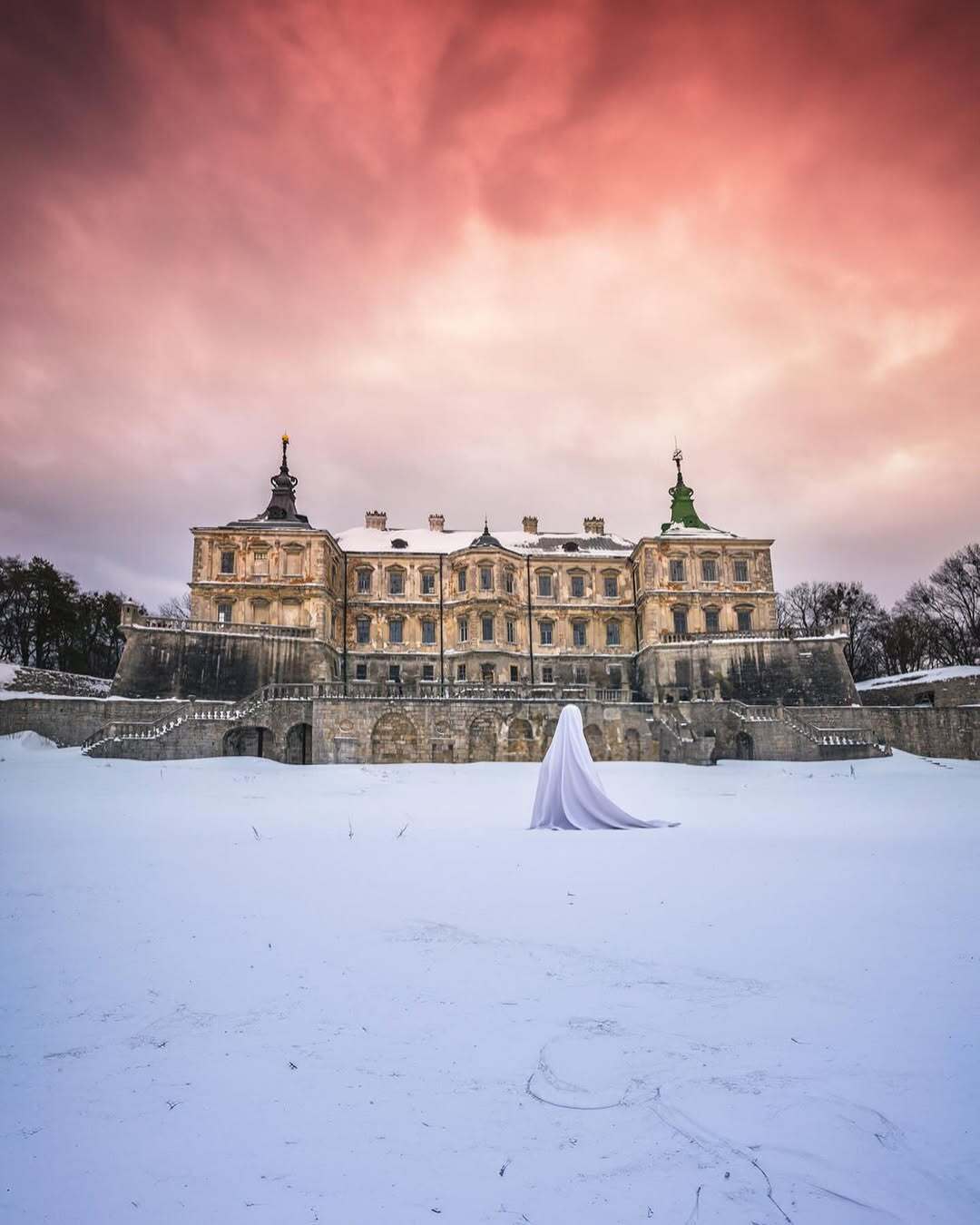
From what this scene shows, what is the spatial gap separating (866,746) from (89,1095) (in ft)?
117

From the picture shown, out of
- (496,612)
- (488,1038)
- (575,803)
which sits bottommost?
(488,1038)

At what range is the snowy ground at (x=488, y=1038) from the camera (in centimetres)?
292

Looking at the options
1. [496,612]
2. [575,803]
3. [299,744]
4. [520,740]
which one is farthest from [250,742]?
[575,803]

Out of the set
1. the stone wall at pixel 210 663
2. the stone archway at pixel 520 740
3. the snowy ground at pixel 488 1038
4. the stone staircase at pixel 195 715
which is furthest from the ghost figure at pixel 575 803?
the stone wall at pixel 210 663

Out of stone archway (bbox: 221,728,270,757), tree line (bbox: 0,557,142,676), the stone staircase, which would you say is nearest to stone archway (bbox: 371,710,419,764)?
the stone staircase

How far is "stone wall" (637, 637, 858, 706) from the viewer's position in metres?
41.5

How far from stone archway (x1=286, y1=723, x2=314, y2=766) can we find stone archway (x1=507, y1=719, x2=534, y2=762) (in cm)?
956

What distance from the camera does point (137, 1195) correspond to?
2.86m

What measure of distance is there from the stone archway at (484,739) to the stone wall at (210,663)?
1062 centimetres

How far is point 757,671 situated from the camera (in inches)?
1695

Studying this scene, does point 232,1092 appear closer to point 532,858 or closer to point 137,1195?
point 137,1195

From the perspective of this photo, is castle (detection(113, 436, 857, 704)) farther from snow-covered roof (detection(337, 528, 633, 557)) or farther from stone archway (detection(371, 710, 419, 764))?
stone archway (detection(371, 710, 419, 764))

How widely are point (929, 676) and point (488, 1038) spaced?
46.2m

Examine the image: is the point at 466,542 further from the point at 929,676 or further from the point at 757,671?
the point at 929,676
